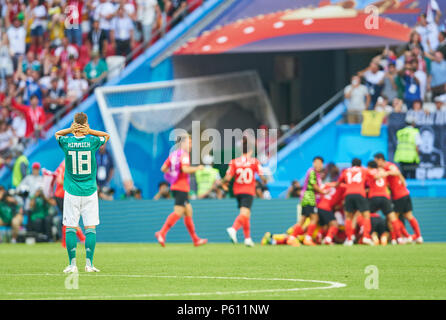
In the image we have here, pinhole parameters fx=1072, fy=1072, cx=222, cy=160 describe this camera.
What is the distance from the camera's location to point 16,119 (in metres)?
30.2

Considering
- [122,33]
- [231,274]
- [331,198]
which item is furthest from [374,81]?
[231,274]

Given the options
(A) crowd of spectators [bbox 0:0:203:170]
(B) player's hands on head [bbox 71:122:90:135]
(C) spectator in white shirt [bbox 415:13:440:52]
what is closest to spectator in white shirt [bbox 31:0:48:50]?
(A) crowd of spectators [bbox 0:0:203:170]

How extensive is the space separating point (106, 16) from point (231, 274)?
1763 cm

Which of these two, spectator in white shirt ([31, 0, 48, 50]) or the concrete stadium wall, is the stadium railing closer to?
the concrete stadium wall

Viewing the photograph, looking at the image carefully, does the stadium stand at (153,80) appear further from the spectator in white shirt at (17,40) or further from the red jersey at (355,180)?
the red jersey at (355,180)

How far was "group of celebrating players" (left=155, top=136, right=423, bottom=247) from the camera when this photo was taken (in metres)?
22.1

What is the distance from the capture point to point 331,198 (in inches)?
908

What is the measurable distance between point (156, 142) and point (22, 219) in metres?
5.54

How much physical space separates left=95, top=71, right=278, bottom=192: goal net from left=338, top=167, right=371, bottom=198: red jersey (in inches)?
290

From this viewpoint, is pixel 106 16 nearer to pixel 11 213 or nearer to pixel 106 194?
pixel 106 194

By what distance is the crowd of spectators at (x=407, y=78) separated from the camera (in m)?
26.6

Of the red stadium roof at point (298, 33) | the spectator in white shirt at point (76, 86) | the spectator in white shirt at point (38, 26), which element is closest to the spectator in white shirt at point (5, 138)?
the spectator in white shirt at point (76, 86)

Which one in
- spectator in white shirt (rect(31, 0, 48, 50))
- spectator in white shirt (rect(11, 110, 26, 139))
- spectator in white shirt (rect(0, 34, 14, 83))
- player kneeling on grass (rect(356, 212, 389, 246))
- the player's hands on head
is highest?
spectator in white shirt (rect(31, 0, 48, 50))

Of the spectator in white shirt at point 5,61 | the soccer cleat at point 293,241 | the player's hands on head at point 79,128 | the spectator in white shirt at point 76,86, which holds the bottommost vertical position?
the soccer cleat at point 293,241
